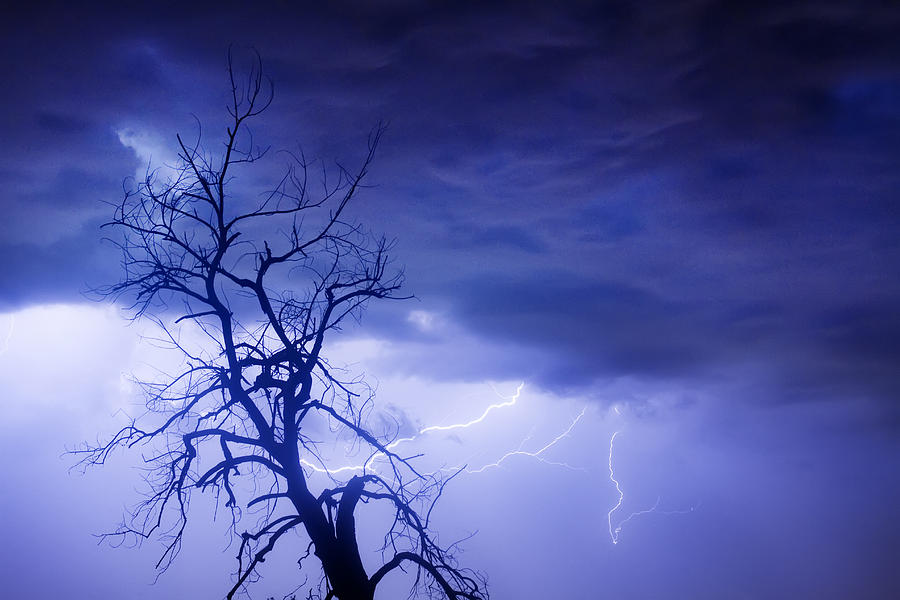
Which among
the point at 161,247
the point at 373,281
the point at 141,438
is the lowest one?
the point at 141,438

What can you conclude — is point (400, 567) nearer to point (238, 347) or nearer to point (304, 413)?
point (304, 413)

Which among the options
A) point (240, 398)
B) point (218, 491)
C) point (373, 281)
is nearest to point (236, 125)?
point (373, 281)

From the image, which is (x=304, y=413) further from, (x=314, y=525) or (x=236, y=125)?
(x=236, y=125)

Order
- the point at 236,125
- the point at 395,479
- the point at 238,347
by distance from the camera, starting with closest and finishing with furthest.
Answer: the point at 236,125, the point at 238,347, the point at 395,479

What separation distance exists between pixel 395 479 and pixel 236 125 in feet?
14.4

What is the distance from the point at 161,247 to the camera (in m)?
7.70

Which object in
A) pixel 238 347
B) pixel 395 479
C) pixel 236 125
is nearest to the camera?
pixel 236 125

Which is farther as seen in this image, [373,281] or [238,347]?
[373,281]

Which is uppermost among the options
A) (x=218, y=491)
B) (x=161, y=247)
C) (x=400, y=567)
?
(x=161, y=247)

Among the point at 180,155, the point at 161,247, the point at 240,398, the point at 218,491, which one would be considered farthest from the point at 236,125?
the point at 218,491

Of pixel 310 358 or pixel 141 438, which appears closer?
pixel 141 438

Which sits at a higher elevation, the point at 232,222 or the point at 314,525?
the point at 232,222

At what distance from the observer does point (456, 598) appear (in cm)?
800

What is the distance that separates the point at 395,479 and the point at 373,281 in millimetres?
2370
